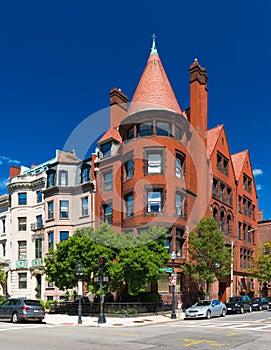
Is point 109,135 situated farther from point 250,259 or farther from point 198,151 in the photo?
point 250,259

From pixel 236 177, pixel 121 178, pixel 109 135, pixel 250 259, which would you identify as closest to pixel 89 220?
pixel 121 178

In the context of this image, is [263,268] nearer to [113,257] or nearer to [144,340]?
[113,257]

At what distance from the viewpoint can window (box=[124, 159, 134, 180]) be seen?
1481 inches

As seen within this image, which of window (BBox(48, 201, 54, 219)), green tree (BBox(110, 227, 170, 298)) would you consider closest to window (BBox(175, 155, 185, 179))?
green tree (BBox(110, 227, 170, 298))

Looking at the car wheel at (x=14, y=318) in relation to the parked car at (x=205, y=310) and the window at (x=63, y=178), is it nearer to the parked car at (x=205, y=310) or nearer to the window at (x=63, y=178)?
the parked car at (x=205, y=310)

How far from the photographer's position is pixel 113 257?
3177 cm

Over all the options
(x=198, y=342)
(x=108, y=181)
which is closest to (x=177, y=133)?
(x=108, y=181)

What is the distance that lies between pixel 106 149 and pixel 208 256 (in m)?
14.7

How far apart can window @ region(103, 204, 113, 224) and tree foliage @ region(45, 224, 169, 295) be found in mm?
7117

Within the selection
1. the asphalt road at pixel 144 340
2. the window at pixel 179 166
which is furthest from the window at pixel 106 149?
the asphalt road at pixel 144 340

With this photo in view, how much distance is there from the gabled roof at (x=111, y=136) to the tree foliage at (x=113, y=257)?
466 inches

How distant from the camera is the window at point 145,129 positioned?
124 ft

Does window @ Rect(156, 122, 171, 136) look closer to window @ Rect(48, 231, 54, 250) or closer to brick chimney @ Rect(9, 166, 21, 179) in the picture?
window @ Rect(48, 231, 54, 250)

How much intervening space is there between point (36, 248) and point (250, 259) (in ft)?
90.2
